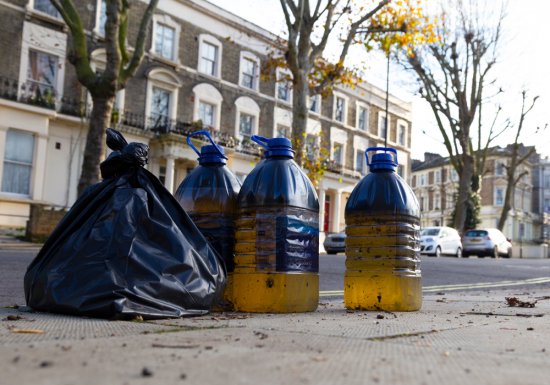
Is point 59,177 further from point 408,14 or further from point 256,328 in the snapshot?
point 256,328

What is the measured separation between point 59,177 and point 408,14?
13927mm

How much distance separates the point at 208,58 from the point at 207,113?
269 cm

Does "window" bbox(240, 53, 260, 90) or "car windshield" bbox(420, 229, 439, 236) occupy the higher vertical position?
"window" bbox(240, 53, 260, 90)

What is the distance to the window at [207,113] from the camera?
28125 millimetres

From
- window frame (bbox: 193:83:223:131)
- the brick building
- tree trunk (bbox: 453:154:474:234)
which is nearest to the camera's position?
window frame (bbox: 193:83:223:131)

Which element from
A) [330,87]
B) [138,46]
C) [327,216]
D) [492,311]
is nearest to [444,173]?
[327,216]

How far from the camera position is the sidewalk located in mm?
1640

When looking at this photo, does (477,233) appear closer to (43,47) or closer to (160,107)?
(160,107)

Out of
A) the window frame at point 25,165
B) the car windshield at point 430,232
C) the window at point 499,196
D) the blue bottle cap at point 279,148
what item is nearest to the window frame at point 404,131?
the car windshield at point 430,232

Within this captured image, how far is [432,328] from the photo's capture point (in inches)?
121

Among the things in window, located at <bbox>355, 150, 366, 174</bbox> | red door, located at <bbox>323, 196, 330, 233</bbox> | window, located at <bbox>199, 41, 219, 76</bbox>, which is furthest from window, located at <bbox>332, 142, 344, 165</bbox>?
window, located at <bbox>199, 41, 219, 76</bbox>

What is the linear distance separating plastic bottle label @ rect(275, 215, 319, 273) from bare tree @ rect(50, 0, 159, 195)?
11.4 meters

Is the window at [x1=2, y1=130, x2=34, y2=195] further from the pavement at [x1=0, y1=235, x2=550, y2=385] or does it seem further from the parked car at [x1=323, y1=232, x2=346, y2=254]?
the pavement at [x1=0, y1=235, x2=550, y2=385]

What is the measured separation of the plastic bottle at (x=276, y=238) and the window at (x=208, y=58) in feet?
81.7
